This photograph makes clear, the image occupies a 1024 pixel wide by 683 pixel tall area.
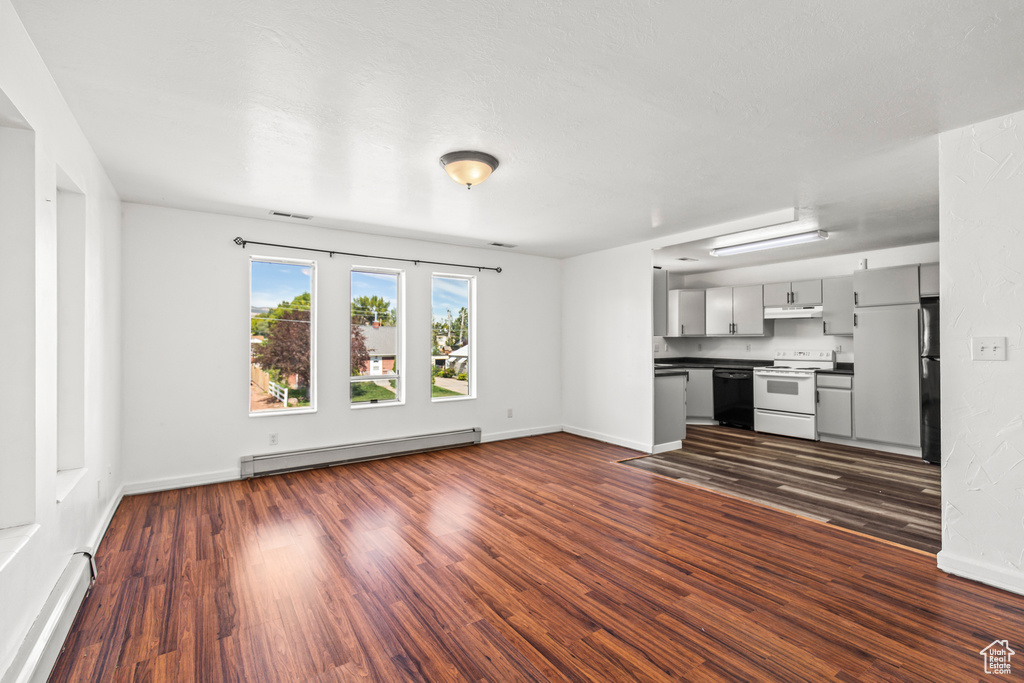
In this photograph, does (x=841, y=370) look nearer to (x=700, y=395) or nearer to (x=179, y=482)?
(x=700, y=395)

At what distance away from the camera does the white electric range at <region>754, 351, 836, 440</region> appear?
6.11 meters

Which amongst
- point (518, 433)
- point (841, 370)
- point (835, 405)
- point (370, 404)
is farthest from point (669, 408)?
point (370, 404)

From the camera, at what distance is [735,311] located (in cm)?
718

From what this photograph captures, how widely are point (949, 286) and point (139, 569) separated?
4852 millimetres

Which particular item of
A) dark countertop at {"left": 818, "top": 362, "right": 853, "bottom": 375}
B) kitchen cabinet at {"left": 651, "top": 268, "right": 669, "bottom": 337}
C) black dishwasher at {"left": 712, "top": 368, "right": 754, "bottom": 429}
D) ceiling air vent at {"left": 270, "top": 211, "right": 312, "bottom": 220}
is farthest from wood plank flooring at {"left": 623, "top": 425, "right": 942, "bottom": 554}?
ceiling air vent at {"left": 270, "top": 211, "right": 312, "bottom": 220}

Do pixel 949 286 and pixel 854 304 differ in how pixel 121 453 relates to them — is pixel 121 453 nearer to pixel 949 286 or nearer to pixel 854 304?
pixel 949 286

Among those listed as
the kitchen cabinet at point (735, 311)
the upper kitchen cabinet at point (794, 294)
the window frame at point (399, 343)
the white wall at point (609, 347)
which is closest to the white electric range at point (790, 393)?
the kitchen cabinet at point (735, 311)

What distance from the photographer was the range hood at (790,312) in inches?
251

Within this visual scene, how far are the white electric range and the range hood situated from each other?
578 mm

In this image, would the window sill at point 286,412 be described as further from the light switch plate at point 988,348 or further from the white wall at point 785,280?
the white wall at point 785,280

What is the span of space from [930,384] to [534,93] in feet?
17.7

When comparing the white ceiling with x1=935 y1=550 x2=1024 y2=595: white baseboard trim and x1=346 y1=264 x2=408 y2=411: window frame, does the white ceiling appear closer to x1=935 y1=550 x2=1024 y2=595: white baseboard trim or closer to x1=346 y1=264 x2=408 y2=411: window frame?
x1=346 y1=264 x2=408 y2=411: window frame

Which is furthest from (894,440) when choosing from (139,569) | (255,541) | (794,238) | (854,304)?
(139,569)

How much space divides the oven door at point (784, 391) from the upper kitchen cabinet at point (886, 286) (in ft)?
3.65
